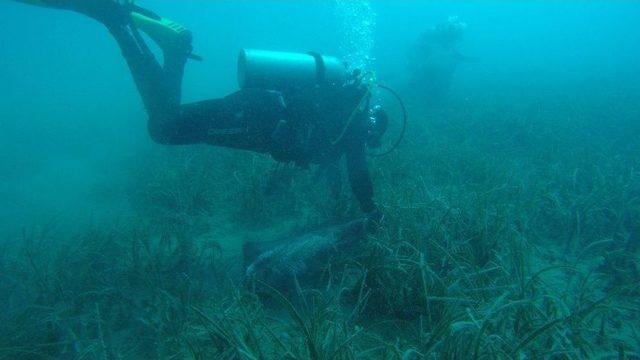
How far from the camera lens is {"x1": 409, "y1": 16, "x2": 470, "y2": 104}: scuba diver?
46.0ft

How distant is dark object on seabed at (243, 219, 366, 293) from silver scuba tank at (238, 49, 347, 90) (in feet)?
6.02

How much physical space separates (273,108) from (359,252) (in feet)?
6.33

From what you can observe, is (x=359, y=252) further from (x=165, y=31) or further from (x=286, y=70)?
(x=165, y=31)

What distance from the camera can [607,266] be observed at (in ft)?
13.6

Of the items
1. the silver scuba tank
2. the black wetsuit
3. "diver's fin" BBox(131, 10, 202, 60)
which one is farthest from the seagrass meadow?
"diver's fin" BBox(131, 10, 202, 60)

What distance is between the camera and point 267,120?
4.33 metres

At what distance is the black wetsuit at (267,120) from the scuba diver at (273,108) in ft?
0.04

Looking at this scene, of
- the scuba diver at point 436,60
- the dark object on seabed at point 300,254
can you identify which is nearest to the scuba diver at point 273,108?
the dark object on seabed at point 300,254

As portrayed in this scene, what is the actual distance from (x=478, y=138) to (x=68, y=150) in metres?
12.3

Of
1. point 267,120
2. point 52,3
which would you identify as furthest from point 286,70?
point 52,3

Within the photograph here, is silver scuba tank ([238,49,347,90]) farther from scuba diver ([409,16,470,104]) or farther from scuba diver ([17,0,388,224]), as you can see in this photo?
scuba diver ([409,16,470,104])

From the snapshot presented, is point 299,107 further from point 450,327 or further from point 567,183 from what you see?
point 567,183

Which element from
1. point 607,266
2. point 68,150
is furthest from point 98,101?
point 607,266

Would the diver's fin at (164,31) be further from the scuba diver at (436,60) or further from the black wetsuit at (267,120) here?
the scuba diver at (436,60)
